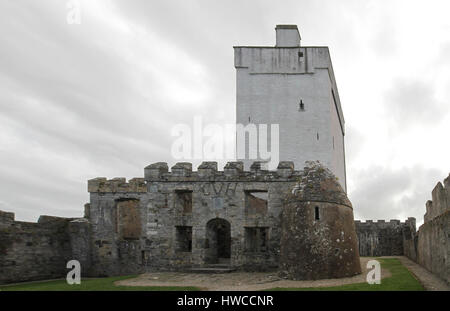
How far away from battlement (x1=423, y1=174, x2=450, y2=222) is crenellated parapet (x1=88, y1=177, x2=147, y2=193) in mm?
14295

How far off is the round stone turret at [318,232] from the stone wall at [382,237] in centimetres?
1384

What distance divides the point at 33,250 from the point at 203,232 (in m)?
8.55

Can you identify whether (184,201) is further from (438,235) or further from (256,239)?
(438,235)

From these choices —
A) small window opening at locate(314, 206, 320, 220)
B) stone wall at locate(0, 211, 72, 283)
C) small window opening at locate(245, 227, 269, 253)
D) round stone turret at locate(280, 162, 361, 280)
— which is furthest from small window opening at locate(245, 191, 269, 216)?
stone wall at locate(0, 211, 72, 283)

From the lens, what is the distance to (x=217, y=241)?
23.5m

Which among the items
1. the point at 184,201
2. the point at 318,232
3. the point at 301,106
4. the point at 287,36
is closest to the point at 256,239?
the point at 184,201

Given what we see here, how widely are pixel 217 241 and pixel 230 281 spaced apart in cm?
602

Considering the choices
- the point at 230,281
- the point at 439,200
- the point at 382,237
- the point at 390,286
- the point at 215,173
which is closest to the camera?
the point at 390,286

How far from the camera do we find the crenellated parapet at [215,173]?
70.2 feet

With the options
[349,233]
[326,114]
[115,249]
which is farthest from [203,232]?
[326,114]

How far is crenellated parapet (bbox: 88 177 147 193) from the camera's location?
24.1m
